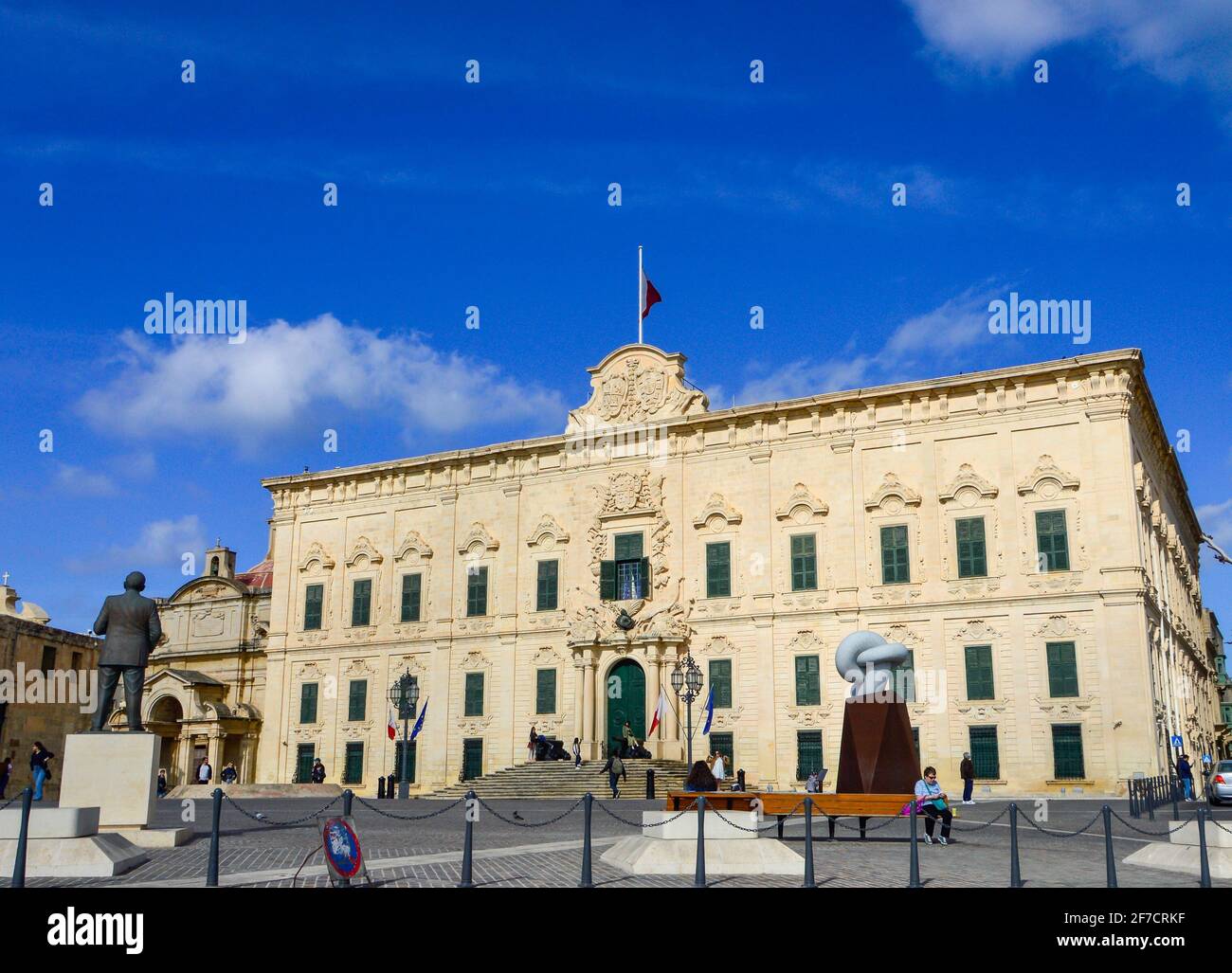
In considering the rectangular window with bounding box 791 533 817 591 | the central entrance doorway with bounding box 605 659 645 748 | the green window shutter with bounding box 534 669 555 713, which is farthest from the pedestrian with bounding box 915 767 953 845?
the green window shutter with bounding box 534 669 555 713

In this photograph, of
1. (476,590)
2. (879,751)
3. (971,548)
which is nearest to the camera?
(879,751)

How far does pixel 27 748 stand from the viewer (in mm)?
42969

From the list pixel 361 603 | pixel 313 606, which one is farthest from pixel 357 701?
pixel 313 606

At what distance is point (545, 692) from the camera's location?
1606 inches

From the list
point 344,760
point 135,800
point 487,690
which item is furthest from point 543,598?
point 135,800

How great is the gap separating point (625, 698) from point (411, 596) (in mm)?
9694

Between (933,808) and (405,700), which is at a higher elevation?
(405,700)

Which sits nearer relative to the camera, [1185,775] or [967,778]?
[967,778]

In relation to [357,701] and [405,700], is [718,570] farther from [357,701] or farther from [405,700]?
[357,701]

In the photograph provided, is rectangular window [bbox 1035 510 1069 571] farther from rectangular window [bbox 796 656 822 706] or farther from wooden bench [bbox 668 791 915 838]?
wooden bench [bbox 668 791 915 838]

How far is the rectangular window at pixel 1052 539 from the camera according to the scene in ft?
112

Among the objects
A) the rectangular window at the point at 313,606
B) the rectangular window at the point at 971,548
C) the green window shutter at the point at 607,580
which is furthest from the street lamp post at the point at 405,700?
the rectangular window at the point at 971,548

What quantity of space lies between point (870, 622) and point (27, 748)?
30.3 meters
